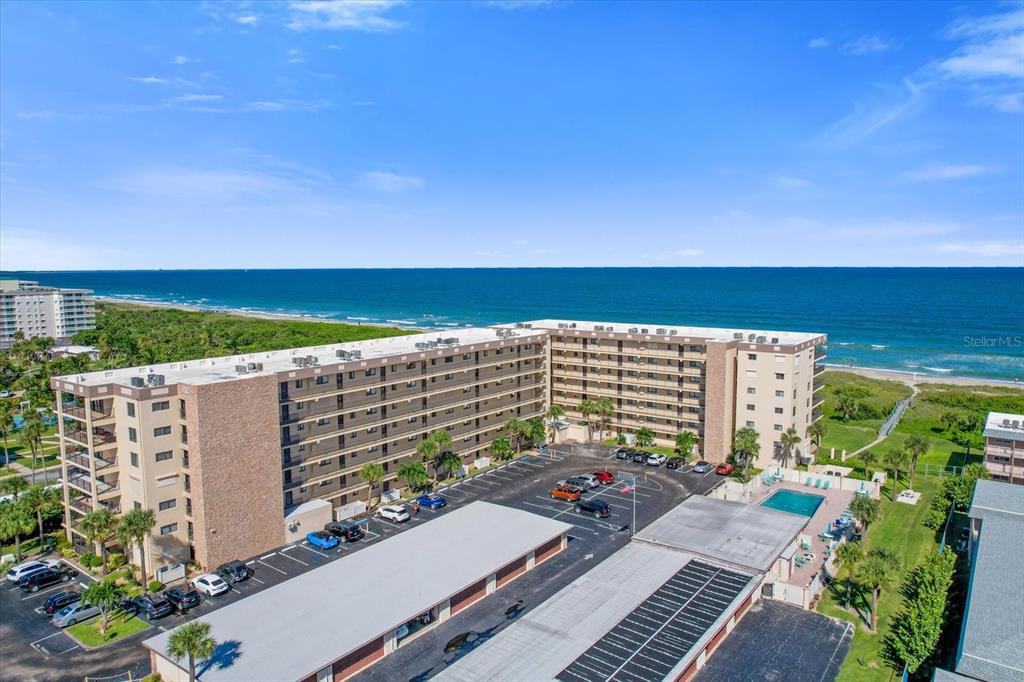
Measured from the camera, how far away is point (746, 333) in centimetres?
8400

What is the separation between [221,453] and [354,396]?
1526 cm

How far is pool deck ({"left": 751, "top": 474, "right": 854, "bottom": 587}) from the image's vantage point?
5109 centimetres

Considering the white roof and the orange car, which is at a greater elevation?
the white roof

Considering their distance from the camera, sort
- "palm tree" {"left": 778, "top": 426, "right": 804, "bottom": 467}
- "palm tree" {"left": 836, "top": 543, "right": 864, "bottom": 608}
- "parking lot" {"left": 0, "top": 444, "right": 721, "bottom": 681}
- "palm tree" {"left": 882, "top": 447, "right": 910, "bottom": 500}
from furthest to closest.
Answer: "palm tree" {"left": 778, "top": 426, "right": 804, "bottom": 467} < "palm tree" {"left": 882, "top": 447, "right": 910, "bottom": 500} < "palm tree" {"left": 836, "top": 543, "right": 864, "bottom": 608} < "parking lot" {"left": 0, "top": 444, "right": 721, "bottom": 681}

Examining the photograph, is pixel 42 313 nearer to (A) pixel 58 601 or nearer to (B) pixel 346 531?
(A) pixel 58 601

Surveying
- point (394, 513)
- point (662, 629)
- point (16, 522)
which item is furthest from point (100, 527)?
point (662, 629)

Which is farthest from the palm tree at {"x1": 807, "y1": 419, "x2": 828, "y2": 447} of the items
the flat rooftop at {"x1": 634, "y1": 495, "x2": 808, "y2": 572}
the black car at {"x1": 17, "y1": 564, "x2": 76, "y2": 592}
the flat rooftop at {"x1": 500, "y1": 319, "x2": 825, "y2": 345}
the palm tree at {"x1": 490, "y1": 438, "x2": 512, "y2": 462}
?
the black car at {"x1": 17, "y1": 564, "x2": 76, "y2": 592}

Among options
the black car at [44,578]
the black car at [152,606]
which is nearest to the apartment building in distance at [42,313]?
the black car at [44,578]

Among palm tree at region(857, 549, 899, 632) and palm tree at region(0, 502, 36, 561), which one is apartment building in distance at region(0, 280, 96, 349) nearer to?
palm tree at region(0, 502, 36, 561)

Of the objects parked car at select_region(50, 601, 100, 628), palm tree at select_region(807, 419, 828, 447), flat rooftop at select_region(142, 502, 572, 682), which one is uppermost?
palm tree at select_region(807, 419, 828, 447)

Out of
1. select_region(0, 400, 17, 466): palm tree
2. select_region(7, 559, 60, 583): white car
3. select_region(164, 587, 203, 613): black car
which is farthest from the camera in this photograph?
select_region(0, 400, 17, 466): palm tree

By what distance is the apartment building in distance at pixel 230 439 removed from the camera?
50719mm

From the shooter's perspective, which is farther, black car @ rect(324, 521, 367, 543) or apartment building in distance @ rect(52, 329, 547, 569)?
black car @ rect(324, 521, 367, 543)

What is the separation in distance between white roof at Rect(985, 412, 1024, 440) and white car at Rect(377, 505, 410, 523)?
61.4 meters
